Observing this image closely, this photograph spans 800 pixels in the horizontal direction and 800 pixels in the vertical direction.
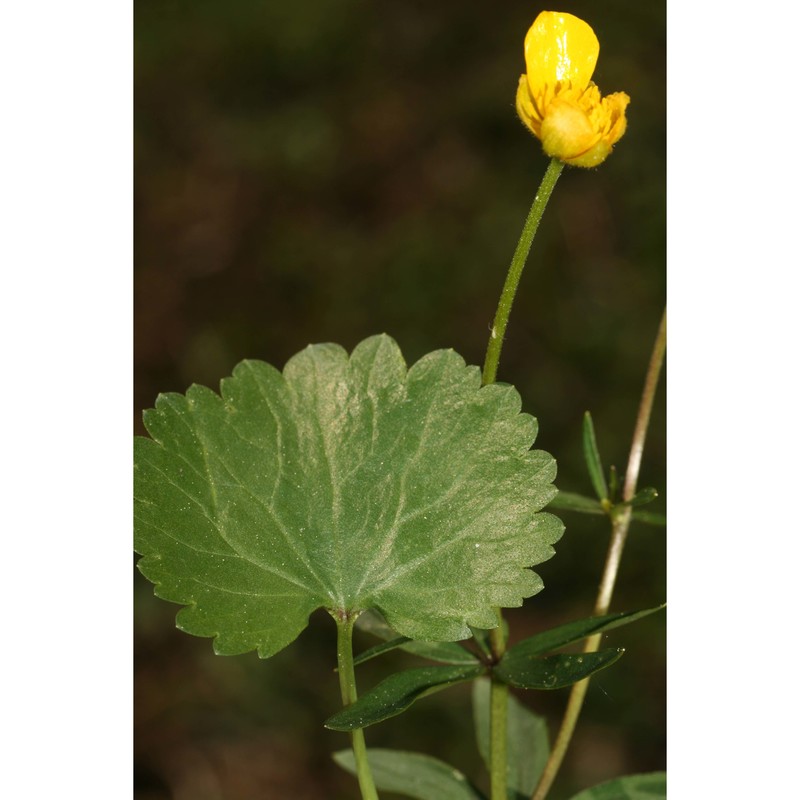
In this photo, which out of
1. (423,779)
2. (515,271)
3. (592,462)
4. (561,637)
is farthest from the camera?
(423,779)

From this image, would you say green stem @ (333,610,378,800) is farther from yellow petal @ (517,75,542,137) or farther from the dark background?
the dark background

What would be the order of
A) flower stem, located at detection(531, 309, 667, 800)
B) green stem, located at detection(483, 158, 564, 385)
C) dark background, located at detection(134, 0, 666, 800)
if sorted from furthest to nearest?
1. dark background, located at detection(134, 0, 666, 800)
2. flower stem, located at detection(531, 309, 667, 800)
3. green stem, located at detection(483, 158, 564, 385)

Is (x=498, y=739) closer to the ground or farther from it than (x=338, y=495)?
closer to the ground

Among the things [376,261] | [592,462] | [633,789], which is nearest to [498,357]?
[592,462]

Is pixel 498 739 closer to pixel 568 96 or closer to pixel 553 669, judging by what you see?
pixel 553 669

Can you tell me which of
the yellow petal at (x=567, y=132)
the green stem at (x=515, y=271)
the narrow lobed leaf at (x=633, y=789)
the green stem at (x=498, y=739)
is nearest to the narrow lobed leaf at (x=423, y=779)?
the narrow lobed leaf at (x=633, y=789)

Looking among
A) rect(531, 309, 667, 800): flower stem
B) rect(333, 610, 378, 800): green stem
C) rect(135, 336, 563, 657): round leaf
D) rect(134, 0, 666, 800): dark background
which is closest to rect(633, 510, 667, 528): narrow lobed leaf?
rect(531, 309, 667, 800): flower stem

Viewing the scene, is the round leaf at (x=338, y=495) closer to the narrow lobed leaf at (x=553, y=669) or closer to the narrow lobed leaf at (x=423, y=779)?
the narrow lobed leaf at (x=553, y=669)
